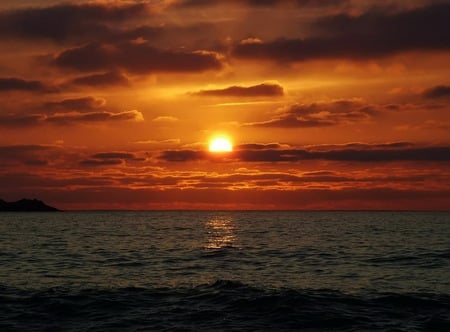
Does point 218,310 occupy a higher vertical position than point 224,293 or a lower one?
lower

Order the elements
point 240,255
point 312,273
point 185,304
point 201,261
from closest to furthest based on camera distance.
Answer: point 185,304
point 312,273
point 201,261
point 240,255

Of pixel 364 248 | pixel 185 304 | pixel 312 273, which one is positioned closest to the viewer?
pixel 185 304

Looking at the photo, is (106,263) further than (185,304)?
Yes

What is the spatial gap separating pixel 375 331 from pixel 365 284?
1241 cm

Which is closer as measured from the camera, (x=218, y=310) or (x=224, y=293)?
(x=218, y=310)

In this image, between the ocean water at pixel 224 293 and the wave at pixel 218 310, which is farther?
the ocean water at pixel 224 293

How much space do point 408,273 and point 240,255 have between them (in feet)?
64.1

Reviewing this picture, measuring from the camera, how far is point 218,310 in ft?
90.1

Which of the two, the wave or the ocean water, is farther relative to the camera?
the ocean water

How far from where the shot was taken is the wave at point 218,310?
2467 cm

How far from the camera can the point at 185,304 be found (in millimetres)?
28969

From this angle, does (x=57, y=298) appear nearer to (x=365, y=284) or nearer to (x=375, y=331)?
(x=375, y=331)

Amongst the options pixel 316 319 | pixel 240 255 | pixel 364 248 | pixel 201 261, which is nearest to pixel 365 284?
pixel 316 319

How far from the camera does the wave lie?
2467cm
